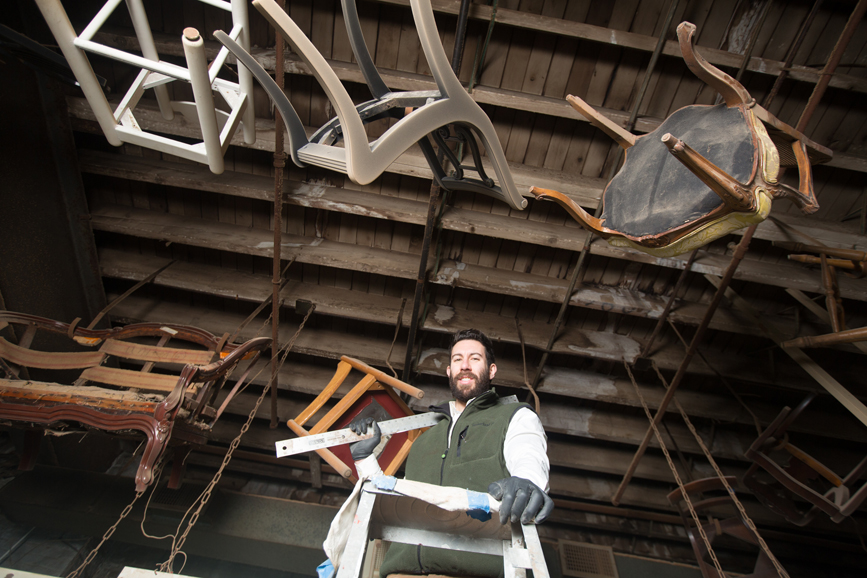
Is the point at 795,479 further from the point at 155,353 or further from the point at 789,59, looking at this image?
the point at 155,353

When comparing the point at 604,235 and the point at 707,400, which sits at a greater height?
the point at 707,400

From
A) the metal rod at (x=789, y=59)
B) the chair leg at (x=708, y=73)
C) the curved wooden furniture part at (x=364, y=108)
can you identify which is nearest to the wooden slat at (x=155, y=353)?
the curved wooden furniture part at (x=364, y=108)

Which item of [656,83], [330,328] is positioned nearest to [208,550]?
[330,328]

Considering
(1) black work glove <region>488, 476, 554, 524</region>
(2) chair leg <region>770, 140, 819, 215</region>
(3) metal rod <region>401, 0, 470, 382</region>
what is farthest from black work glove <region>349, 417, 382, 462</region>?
(2) chair leg <region>770, 140, 819, 215</region>

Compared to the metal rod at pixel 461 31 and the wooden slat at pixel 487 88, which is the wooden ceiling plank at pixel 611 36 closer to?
the wooden slat at pixel 487 88

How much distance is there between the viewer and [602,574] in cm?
378

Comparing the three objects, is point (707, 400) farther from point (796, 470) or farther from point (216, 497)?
point (216, 497)

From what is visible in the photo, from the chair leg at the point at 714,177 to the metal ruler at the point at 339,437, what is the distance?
1607 mm

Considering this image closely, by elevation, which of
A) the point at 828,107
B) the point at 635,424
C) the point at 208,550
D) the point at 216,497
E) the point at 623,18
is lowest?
the point at 208,550

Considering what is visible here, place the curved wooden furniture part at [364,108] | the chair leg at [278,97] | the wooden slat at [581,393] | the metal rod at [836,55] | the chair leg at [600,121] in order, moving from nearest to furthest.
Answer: the curved wooden furniture part at [364,108], the chair leg at [278,97], the chair leg at [600,121], the metal rod at [836,55], the wooden slat at [581,393]

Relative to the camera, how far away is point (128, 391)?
2352mm

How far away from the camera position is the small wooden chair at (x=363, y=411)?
263cm

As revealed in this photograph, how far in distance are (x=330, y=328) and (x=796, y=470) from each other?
4393mm

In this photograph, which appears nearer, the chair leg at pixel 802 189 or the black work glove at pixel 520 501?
the black work glove at pixel 520 501
